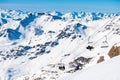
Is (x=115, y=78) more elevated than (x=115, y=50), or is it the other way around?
(x=115, y=78)

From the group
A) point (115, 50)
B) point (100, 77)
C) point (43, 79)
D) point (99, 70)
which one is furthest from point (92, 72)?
point (43, 79)

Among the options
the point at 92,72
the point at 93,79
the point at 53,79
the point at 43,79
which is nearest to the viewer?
the point at 93,79

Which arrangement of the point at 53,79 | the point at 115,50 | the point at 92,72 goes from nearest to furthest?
the point at 92,72 → the point at 115,50 → the point at 53,79

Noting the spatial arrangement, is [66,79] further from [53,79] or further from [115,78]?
[53,79]

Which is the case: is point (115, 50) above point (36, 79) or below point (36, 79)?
above

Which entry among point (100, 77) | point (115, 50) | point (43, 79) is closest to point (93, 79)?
point (100, 77)

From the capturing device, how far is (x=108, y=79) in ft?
55.4

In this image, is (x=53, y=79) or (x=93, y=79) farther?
(x=53, y=79)

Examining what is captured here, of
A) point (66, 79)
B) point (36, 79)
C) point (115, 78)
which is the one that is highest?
point (115, 78)

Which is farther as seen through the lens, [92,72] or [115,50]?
[115,50]

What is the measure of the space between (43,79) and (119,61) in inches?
6137

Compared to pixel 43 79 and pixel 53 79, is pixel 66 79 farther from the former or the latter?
pixel 43 79

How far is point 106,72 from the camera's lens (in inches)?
713

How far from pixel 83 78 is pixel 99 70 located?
1.09 meters
